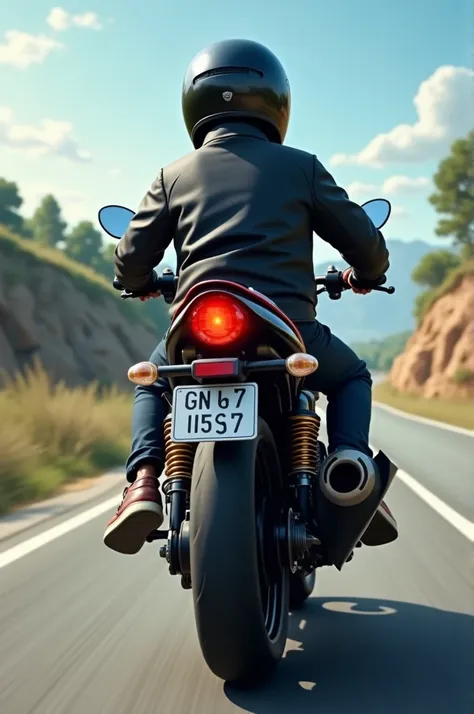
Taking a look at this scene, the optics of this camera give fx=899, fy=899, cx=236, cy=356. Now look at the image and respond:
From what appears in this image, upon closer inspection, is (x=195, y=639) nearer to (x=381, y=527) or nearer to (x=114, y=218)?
(x=381, y=527)

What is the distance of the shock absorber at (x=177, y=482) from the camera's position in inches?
126

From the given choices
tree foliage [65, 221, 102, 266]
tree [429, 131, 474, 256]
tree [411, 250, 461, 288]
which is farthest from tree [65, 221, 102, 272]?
tree [429, 131, 474, 256]

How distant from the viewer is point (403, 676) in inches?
129

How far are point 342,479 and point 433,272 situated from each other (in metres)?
69.1

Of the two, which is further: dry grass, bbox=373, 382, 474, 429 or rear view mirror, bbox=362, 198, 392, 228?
dry grass, bbox=373, 382, 474, 429

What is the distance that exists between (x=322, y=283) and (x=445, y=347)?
4904 centimetres

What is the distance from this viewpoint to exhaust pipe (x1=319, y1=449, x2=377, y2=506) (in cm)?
329

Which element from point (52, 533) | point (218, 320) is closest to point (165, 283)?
point (218, 320)

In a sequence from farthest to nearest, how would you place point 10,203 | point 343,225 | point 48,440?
point 10,203
point 48,440
point 343,225

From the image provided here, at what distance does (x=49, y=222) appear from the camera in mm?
93812

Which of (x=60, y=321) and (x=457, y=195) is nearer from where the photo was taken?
(x=60, y=321)

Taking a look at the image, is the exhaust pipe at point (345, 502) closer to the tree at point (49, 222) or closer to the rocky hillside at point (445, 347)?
the rocky hillside at point (445, 347)

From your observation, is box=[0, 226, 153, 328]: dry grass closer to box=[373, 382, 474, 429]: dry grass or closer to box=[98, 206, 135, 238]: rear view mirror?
box=[373, 382, 474, 429]: dry grass

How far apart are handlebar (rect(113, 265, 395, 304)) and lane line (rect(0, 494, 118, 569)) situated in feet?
6.57
